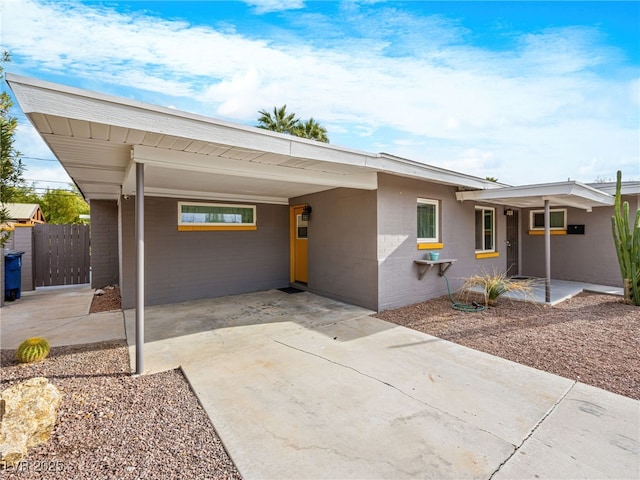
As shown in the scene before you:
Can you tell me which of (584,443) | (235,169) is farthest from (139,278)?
(584,443)

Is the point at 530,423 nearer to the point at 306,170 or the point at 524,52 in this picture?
the point at 306,170

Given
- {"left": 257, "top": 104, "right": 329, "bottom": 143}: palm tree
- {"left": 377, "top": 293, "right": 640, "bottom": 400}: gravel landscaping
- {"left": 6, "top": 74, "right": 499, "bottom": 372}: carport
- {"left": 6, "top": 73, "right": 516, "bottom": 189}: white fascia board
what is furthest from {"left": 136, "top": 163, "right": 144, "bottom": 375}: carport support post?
{"left": 257, "top": 104, "right": 329, "bottom": 143}: palm tree

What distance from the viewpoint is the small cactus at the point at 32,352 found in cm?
358

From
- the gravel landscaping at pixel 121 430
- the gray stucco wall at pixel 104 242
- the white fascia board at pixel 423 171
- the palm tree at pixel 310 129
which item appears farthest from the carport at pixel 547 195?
the palm tree at pixel 310 129

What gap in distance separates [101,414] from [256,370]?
55.7 inches

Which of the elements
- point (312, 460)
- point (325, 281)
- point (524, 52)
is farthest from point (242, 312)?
point (524, 52)

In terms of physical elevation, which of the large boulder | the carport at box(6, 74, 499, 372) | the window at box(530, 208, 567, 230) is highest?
the carport at box(6, 74, 499, 372)

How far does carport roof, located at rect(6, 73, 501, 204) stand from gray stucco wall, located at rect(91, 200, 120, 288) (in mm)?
2666

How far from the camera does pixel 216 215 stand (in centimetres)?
754

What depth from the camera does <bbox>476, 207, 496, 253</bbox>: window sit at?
8.37m

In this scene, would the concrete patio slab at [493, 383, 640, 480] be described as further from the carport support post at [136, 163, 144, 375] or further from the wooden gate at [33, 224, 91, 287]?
the wooden gate at [33, 224, 91, 287]

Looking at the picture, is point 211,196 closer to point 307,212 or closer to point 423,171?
point 307,212

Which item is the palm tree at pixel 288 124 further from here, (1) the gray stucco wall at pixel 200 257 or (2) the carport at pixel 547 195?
(2) the carport at pixel 547 195

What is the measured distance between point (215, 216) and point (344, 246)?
10.5 ft
